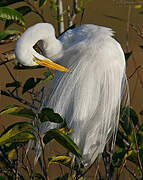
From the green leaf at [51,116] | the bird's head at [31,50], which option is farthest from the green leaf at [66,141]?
the bird's head at [31,50]

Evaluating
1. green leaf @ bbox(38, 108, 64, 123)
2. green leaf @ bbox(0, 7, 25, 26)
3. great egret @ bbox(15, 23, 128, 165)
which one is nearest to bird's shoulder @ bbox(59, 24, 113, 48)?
great egret @ bbox(15, 23, 128, 165)

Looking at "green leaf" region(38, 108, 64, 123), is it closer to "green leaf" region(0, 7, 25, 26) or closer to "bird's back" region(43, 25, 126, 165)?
"green leaf" region(0, 7, 25, 26)

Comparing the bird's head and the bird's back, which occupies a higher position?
the bird's head

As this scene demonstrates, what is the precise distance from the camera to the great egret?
133 cm

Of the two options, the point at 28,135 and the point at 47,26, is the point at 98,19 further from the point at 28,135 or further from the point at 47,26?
the point at 28,135

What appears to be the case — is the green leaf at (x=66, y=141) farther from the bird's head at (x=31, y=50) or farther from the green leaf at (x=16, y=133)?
the bird's head at (x=31, y=50)

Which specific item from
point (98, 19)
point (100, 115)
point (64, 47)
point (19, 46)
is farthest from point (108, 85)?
point (98, 19)

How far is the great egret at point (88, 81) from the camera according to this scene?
4.36 feet

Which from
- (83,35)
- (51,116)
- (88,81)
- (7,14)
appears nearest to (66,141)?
(51,116)

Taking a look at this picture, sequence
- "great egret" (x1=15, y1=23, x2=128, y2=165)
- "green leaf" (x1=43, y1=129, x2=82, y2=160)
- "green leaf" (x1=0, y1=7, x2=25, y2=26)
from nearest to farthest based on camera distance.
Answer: "green leaf" (x1=43, y1=129, x2=82, y2=160) → "green leaf" (x1=0, y1=7, x2=25, y2=26) → "great egret" (x1=15, y1=23, x2=128, y2=165)

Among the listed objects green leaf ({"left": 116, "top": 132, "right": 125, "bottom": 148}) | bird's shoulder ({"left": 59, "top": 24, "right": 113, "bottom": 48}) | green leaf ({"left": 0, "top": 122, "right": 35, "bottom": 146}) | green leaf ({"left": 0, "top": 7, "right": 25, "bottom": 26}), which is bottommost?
green leaf ({"left": 116, "top": 132, "right": 125, "bottom": 148})

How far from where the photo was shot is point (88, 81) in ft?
4.45

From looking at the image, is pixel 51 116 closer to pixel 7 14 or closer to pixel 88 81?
pixel 7 14

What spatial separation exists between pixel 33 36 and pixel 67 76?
12.2 inches
